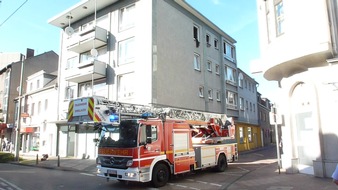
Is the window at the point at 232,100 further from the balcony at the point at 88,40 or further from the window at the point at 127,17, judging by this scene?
the balcony at the point at 88,40

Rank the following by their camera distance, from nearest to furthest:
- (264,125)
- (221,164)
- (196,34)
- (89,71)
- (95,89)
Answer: (221,164), (89,71), (95,89), (196,34), (264,125)

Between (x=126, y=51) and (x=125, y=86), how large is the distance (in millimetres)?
2669

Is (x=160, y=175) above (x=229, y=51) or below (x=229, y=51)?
below

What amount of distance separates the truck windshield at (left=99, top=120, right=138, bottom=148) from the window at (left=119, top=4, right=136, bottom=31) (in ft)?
39.0

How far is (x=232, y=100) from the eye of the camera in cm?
3089

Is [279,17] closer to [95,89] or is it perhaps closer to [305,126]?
[305,126]

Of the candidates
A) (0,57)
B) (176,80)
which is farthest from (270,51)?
(0,57)

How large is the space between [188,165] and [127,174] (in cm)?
322

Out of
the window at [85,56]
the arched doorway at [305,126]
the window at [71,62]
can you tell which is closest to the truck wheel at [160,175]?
the arched doorway at [305,126]

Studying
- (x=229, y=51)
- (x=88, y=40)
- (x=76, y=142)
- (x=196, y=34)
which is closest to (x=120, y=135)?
(x=88, y=40)

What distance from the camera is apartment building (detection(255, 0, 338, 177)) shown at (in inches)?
431

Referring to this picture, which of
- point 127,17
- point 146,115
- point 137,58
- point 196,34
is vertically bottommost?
point 146,115

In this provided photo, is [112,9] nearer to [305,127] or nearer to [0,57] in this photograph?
[305,127]

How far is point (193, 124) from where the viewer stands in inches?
529
